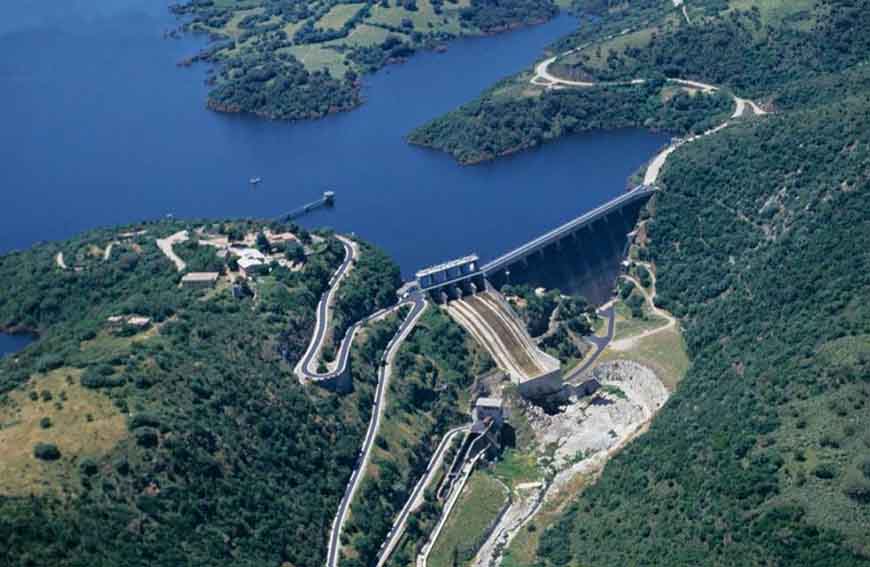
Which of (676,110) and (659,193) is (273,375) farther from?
(676,110)

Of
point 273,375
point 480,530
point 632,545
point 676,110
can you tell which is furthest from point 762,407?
point 676,110

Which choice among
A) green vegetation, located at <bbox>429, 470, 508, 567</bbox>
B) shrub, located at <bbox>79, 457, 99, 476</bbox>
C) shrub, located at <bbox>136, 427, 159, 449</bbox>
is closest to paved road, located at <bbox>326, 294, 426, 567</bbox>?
green vegetation, located at <bbox>429, 470, 508, 567</bbox>

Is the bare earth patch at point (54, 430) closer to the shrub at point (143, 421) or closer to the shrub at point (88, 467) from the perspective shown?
the shrub at point (88, 467)

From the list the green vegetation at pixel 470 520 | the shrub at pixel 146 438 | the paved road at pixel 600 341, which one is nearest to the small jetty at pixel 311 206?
the paved road at pixel 600 341

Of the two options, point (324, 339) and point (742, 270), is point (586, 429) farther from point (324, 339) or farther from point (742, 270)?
point (742, 270)

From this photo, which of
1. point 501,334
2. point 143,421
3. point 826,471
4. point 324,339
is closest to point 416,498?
point 324,339

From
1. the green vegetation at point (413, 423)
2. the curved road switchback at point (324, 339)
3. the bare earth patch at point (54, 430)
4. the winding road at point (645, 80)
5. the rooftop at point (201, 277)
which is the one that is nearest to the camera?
the bare earth patch at point (54, 430)

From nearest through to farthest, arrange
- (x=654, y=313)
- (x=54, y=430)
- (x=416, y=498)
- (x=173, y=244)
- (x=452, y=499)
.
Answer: (x=54, y=430)
(x=416, y=498)
(x=452, y=499)
(x=173, y=244)
(x=654, y=313)

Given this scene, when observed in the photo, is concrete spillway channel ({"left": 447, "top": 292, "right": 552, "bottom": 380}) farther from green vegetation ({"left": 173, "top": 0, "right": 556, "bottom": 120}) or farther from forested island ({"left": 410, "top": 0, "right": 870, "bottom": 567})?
green vegetation ({"left": 173, "top": 0, "right": 556, "bottom": 120})
